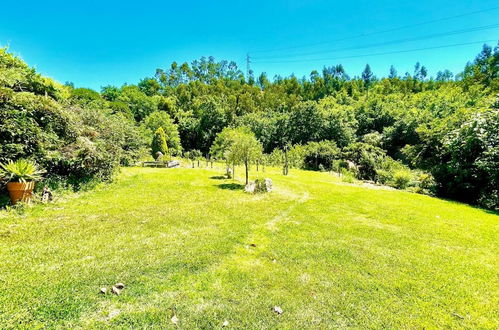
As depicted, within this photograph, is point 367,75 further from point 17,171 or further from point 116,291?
point 116,291

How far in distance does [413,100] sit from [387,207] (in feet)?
158

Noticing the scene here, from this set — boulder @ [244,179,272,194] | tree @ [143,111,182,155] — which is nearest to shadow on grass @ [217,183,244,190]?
boulder @ [244,179,272,194]

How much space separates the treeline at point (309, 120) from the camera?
1141 centimetres

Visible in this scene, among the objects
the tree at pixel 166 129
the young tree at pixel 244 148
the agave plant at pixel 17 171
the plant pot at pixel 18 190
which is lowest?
the plant pot at pixel 18 190

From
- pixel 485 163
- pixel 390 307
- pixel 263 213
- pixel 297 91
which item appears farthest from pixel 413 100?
pixel 390 307

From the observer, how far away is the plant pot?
7458 mm

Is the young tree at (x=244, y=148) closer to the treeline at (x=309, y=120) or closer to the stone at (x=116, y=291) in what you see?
the treeline at (x=309, y=120)

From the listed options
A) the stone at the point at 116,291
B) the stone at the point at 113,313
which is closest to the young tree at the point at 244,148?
the stone at the point at 116,291

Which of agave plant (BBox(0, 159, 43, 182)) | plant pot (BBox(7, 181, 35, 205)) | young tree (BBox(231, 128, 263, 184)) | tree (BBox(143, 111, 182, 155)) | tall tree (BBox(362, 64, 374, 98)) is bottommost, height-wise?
plant pot (BBox(7, 181, 35, 205))

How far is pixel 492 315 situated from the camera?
12.8ft

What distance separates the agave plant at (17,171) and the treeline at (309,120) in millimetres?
624

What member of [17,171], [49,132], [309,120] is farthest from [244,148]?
[309,120]

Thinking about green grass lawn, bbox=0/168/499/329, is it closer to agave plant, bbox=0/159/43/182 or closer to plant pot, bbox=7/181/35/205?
plant pot, bbox=7/181/35/205

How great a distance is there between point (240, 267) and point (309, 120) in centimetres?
4131
